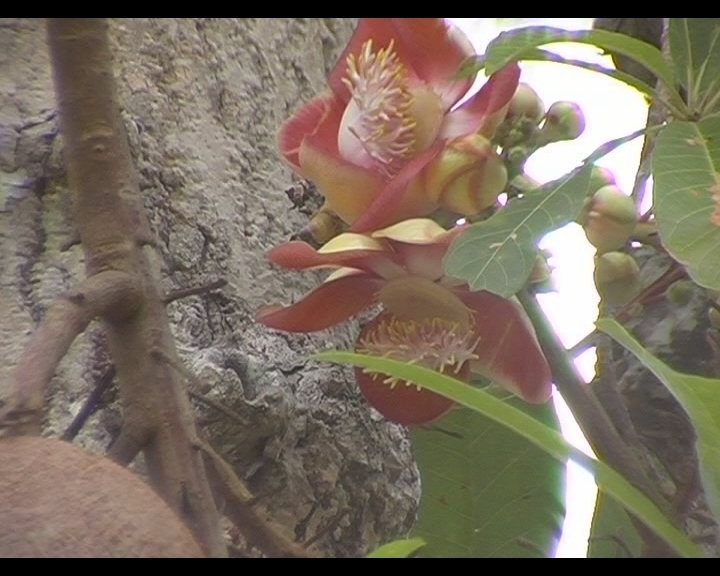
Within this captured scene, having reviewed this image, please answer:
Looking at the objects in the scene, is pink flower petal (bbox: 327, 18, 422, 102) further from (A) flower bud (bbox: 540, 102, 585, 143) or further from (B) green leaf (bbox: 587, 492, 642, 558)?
(B) green leaf (bbox: 587, 492, 642, 558)

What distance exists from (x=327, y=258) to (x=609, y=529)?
0.21 metres

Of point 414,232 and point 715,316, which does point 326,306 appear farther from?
point 715,316

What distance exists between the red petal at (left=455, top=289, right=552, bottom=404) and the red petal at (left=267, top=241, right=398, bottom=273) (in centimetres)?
4

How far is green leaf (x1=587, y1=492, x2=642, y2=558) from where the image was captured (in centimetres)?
57

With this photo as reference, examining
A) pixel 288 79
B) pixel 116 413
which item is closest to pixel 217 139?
pixel 288 79

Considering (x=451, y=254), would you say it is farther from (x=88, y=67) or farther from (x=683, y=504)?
(x=88, y=67)

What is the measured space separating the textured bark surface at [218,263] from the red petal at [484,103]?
0.29 meters

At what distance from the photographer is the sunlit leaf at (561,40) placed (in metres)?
0.51

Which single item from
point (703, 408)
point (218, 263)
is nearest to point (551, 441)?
point (703, 408)

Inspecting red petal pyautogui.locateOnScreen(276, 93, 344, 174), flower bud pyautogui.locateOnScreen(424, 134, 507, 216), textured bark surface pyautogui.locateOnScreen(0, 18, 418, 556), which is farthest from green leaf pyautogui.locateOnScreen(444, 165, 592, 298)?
textured bark surface pyautogui.locateOnScreen(0, 18, 418, 556)

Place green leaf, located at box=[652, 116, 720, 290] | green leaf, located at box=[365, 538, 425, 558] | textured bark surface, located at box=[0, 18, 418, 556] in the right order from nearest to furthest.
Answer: green leaf, located at box=[365, 538, 425, 558]
green leaf, located at box=[652, 116, 720, 290]
textured bark surface, located at box=[0, 18, 418, 556]

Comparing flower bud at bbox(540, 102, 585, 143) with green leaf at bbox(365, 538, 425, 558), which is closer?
green leaf at bbox(365, 538, 425, 558)

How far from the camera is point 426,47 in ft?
1.84

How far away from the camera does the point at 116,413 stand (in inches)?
28.8
